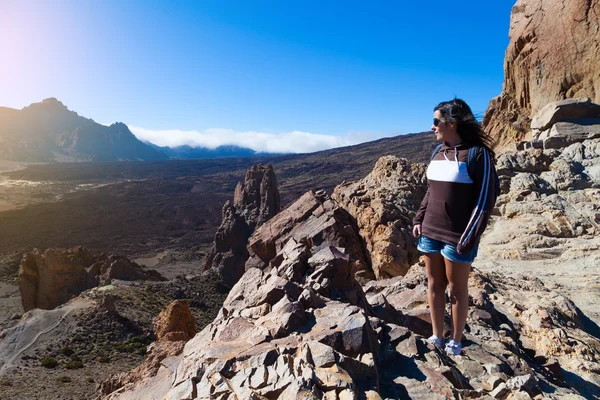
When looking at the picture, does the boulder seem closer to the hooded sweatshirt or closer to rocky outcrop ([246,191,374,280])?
rocky outcrop ([246,191,374,280])

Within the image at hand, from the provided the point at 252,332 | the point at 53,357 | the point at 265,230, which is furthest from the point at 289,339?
the point at 53,357

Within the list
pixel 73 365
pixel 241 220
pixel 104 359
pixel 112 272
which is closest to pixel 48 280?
pixel 112 272

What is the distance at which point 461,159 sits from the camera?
3268mm

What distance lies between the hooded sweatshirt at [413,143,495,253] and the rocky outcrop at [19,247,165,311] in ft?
136

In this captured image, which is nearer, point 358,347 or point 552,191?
point 358,347

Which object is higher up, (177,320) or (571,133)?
(571,133)

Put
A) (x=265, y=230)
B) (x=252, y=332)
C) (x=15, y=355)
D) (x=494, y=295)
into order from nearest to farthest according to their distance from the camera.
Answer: (x=252, y=332), (x=494, y=295), (x=265, y=230), (x=15, y=355)

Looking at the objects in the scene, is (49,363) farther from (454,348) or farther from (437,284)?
(437,284)

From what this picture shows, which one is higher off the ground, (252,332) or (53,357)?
(252,332)

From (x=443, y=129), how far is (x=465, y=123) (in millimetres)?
190

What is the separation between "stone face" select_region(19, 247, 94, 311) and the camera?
37.2 m

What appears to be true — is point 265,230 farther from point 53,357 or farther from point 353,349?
point 53,357

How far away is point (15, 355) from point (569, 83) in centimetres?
3619

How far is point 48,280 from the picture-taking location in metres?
37.7
